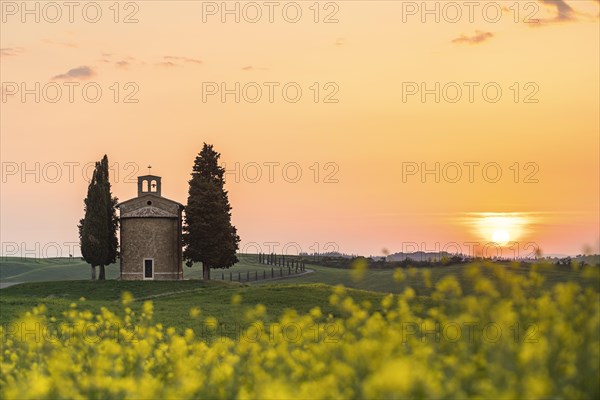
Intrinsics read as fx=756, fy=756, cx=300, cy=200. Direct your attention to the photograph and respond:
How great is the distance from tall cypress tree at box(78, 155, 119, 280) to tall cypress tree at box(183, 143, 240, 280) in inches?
265

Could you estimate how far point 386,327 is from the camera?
35.6ft

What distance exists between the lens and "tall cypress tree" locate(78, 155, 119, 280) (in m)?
63.7

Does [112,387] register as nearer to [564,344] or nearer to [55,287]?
[564,344]

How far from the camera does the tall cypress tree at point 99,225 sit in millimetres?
63656

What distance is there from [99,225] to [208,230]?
943cm

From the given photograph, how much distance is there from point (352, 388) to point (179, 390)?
207cm

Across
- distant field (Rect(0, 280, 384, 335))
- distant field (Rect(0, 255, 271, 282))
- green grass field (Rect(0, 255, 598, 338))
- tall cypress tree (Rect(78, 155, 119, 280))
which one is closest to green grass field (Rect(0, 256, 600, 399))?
green grass field (Rect(0, 255, 598, 338))

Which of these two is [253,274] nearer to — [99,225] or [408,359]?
[99,225]

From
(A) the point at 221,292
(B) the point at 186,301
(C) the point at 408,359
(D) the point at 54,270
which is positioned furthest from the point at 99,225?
(C) the point at 408,359

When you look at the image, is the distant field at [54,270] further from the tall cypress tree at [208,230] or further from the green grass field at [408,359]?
the green grass field at [408,359]

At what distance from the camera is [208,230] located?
6253 cm

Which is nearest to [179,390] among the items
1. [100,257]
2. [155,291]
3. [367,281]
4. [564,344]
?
[564,344]

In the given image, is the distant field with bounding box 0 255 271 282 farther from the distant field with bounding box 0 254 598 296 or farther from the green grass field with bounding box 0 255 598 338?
the green grass field with bounding box 0 255 598 338

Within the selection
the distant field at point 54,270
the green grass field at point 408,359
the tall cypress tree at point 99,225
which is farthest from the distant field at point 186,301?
the distant field at point 54,270
